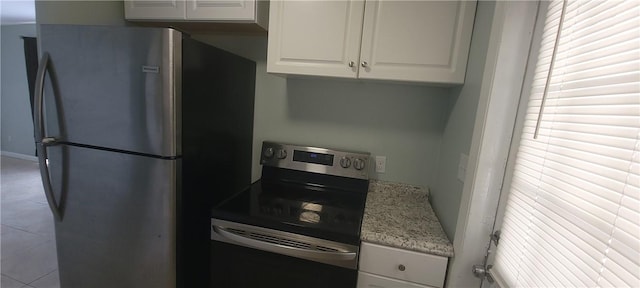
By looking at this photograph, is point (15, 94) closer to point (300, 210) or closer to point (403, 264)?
point (300, 210)

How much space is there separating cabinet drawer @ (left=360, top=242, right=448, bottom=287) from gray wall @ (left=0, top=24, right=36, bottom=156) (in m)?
6.45

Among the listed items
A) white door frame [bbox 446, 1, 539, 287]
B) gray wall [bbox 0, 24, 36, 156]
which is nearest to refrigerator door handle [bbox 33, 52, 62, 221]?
white door frame [bbox 446, 1, 539, 287]

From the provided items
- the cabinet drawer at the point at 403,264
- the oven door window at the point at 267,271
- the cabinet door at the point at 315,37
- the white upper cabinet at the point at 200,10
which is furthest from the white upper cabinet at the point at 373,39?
the oven door window at the point at 267,271

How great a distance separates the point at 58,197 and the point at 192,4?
1.22 meters

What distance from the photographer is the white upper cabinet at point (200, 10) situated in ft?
4.71

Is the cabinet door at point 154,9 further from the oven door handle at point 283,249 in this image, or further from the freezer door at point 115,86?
the oven door handle at point 283,249

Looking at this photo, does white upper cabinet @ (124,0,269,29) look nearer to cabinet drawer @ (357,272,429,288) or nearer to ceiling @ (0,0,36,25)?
cabinet drawer @ (357,272,429,288)

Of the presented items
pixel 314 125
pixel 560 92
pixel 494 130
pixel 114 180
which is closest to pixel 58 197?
pixel 114 180

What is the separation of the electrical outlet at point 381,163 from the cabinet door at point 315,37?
24.6 inches

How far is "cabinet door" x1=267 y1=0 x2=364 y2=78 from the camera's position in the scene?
4.35ft

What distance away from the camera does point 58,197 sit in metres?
1.34

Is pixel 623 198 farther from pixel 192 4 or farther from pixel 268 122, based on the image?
pixel 192 4

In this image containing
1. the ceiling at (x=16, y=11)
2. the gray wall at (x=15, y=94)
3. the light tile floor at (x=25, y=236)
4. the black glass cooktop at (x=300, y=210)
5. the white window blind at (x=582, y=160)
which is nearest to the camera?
the white window blind at (x=582, y=160)

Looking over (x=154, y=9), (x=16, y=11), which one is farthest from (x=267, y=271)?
(x=16, y=11)
